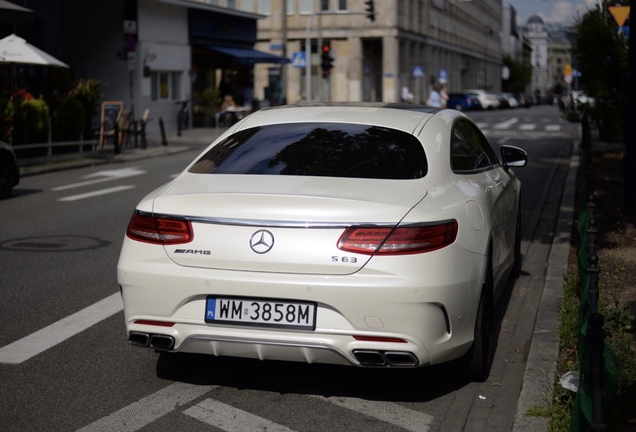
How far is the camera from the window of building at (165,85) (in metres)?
38.6

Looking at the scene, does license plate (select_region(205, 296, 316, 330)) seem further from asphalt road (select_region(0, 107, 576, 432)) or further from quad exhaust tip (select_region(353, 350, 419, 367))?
asphalt road (select_region(0, 107, 576, 432))

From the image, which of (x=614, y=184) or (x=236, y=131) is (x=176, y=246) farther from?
(x=614, y=184)

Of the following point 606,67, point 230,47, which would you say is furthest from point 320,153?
point 230,47

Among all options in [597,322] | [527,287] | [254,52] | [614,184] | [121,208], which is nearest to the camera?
[597,322]

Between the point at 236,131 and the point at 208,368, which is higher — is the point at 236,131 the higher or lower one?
the higher one

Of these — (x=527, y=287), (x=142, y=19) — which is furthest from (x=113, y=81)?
(x=527, y=287)

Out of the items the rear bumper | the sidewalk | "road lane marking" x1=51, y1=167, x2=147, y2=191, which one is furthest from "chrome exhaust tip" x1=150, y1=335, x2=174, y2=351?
the sidewalk

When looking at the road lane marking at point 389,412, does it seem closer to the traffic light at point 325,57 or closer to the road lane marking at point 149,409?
the road lane marking at point 149,409

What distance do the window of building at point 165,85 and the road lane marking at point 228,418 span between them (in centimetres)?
3408

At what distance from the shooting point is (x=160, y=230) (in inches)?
203

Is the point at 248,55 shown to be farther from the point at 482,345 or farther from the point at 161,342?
the point at 161,342

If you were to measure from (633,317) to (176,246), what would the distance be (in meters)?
3.33

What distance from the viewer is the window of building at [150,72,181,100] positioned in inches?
1519

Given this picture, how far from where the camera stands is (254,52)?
47.0 meters
